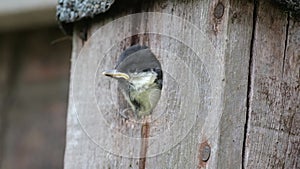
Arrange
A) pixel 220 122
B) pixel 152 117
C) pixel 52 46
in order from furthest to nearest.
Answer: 1. pixel 52 46
2. pixel 152 117
3. pixel 220 122

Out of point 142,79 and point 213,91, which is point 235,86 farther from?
point 142,79

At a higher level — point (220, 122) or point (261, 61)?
point (261, 61)

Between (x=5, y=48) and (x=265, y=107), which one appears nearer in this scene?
(x=265, y=107)

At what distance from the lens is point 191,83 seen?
1826mm

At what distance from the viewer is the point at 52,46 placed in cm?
352

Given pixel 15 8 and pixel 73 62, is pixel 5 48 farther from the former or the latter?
pixel 73 62

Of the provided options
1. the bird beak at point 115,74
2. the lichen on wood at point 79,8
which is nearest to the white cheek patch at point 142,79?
the bird beak at point 115,74

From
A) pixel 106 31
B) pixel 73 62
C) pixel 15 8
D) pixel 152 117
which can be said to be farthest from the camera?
pixel 15 8

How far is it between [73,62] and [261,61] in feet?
1.82

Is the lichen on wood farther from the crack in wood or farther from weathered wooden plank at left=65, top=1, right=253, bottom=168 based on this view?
the crack in wood

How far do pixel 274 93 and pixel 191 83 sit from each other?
17 centimetres

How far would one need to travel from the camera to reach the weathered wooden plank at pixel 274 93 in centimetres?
181

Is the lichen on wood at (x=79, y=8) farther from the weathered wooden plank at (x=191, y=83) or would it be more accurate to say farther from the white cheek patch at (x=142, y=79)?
the white cheek patch at (x=142, y=79)

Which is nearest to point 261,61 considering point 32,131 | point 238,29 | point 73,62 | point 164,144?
point 238,29
